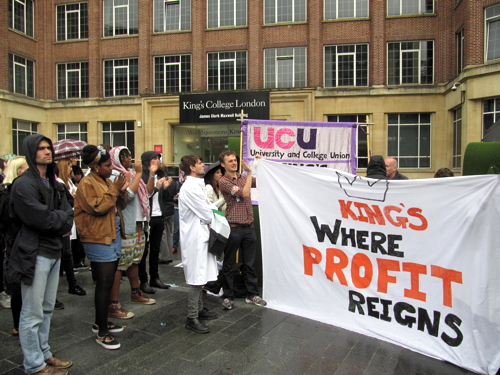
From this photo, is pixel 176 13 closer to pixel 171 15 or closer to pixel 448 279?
pixel 171 15

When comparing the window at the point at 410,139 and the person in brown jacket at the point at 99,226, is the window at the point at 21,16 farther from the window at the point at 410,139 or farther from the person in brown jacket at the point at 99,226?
the person in brown jacket at the point at 99,226

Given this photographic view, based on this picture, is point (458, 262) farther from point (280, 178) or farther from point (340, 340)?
point (280, 178)

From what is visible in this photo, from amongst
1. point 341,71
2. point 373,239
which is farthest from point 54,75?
point 373,239

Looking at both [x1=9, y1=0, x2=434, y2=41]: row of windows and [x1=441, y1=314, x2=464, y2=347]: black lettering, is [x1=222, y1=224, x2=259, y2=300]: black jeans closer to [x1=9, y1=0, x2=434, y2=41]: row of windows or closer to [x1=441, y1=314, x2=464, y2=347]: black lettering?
[x1=441, y1=314, x2=464, y2=347]: black lettering

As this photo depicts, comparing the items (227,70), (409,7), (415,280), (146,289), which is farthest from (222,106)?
(415,280)

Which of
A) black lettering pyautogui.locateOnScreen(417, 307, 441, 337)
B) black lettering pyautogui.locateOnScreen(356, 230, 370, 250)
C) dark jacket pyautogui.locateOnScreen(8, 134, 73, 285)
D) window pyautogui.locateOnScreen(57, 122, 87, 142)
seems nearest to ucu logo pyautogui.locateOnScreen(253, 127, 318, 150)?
black lettering pyautogui.locateOnScreen(356, 230, 370, 250)

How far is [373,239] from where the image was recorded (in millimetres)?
4117

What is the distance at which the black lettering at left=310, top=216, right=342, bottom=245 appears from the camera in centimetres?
440

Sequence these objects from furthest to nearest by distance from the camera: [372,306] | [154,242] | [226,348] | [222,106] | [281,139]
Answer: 1. [222,106]
2. [281,139]
3. [154,242]
4. [372,306]
5. [226,348]

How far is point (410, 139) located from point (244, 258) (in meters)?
16.8

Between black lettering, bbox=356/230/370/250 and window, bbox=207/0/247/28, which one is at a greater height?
window, bbox=207/0/247/28

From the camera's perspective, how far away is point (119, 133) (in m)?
22.5

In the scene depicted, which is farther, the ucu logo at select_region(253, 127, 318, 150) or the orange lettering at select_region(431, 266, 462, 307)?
the ucu logo at select_region(253, 127, 318, 150)

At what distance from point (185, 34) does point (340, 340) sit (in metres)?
20.6
